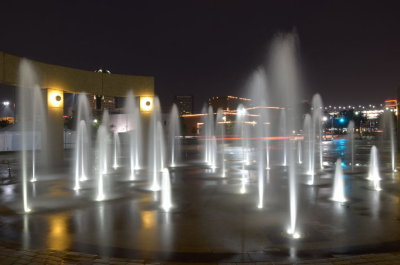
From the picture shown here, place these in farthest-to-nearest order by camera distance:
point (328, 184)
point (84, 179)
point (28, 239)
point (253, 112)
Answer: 1. point (253, 112)
2. point (84, 179)
3. point (328, 184)
4. point (28, 239)

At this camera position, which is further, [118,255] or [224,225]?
[224,225]

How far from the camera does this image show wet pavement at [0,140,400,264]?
5.05 metres

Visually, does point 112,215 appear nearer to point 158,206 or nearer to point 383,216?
point 158,206

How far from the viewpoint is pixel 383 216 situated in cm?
706

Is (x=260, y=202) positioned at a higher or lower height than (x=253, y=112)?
lower

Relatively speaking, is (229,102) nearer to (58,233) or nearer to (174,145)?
(174,145)

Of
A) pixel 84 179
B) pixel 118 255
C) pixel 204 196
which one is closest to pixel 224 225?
pixel 118 255

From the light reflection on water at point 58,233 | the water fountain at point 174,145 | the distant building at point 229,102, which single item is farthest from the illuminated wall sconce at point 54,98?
the distant building at point 229,102

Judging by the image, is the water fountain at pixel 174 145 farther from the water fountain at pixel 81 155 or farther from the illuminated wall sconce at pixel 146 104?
the water fountain at pixel 81 155

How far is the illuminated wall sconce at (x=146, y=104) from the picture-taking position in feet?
86.1

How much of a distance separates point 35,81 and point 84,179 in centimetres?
1049

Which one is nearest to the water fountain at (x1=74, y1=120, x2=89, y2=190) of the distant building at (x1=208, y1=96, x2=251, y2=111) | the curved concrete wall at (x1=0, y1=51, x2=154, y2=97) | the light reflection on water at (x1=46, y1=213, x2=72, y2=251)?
the curved concrete wall at (x1=0, y1=51, x2=154, y2=97)

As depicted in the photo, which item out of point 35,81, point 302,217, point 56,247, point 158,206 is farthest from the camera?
point 35,81

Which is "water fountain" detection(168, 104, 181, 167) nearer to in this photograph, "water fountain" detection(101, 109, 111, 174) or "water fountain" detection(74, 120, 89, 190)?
"water fountain" detection(101, 109, 111, 174)
